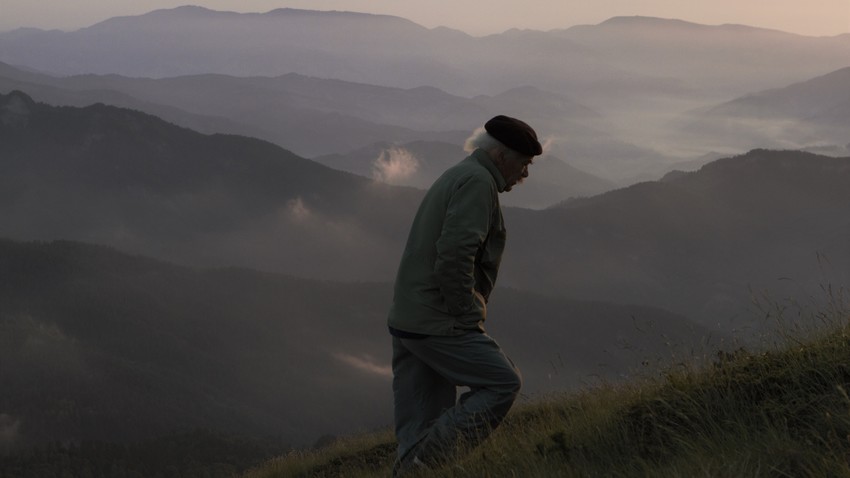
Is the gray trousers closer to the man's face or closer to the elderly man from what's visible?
the elderly man

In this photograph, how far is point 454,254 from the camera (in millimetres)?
4668

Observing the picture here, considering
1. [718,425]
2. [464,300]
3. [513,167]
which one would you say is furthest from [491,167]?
[718,425]

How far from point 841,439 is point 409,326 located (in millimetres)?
2456

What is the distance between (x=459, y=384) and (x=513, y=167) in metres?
1.43

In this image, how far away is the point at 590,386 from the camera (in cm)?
693

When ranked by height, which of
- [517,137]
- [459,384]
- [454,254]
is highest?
[517,137]

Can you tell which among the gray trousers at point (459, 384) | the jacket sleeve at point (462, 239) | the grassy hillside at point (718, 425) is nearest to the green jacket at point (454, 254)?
the jacket sleeve at point (462, 239)

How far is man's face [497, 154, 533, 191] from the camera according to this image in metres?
5.00

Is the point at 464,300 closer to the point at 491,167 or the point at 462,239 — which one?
the point at 462,239

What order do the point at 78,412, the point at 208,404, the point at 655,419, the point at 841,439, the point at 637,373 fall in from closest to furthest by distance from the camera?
the point at 841,439 < the point at 655,419 < the point at 637,373 < the point at 78,412 < the point at 208,404

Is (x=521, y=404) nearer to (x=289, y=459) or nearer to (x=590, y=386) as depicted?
(x=590, y=386)

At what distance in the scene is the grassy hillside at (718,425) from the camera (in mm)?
3494

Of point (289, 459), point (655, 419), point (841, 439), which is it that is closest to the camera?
point (841, 439)

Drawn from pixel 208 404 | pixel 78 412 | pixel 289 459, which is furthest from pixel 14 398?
pixel 289 459
